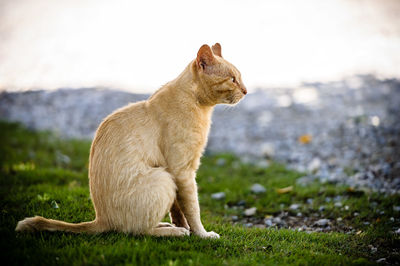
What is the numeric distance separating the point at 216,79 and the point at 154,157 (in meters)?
1.20

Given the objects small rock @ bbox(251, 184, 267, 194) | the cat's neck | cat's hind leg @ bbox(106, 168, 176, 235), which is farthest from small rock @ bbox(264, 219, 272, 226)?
the cat's neck

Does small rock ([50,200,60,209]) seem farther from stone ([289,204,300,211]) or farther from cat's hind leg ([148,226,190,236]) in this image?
stone ([289,204,300,211])

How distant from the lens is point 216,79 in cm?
388

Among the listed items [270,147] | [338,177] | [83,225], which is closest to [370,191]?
[338,177]

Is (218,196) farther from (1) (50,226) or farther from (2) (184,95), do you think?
(1) (50,226)

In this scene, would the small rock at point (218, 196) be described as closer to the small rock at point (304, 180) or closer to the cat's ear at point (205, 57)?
the small rock at point (304, 180)

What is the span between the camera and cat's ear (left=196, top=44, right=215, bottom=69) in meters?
3.74

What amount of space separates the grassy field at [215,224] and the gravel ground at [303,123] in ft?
2.56

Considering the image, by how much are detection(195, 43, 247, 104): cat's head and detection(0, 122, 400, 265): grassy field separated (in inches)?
67.7

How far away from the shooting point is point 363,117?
9125 millimetres

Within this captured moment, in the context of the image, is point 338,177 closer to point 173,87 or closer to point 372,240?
point 372,240

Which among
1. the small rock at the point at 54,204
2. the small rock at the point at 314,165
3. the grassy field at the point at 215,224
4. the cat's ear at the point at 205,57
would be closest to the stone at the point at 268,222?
the grassy field at the point at 215,224

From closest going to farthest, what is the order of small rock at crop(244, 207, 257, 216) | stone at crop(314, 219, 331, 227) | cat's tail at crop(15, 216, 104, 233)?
cat's tail at crop(15, 216, 104, 233)
stone at crop(314, 219, 331, 227)
small rock at crop(244, 207, 257, 216)

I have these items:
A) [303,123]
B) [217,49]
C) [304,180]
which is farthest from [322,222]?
[303,123]
